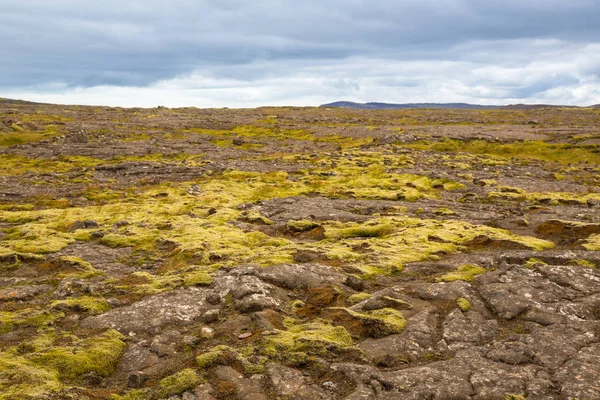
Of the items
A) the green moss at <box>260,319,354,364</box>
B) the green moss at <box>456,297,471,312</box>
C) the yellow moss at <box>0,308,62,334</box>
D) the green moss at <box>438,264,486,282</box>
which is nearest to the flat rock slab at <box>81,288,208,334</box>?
the yellow moss at <box>0,308,62,334</box>

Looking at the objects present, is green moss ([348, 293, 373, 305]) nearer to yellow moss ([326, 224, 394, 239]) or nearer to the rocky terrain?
the rocky terrain

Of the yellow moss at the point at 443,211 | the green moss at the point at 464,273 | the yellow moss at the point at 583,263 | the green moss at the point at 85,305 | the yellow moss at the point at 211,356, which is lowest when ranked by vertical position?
the yellow moss at the point at 211,356

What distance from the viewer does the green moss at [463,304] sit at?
52.8 feet

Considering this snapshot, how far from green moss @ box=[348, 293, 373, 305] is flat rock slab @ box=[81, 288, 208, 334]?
5.46m

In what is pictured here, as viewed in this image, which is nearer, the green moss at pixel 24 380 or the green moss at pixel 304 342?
the green moss at pixel 24 380

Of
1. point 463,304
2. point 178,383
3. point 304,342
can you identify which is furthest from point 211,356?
point 463,304

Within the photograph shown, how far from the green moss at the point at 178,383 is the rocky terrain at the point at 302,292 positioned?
42 mm

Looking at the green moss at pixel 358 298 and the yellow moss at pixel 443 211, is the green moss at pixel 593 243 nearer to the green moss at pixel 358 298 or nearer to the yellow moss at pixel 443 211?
the yellow moss at pixel 443 211

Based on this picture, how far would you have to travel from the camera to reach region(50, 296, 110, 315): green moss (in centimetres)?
1656

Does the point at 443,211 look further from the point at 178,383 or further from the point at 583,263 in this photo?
the point at 178,383

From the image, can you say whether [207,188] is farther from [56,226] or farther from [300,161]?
[300,161]

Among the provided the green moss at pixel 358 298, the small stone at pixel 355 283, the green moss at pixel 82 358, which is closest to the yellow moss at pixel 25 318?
the green moss at pixel 82 358

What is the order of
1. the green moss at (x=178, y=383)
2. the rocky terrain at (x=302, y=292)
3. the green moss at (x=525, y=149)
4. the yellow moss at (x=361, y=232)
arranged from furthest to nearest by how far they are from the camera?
the green moss at (x=525, y=149) < the yellow moss at (x=361, y=232) < the rocky terrain at (x=302, y=292) < the green moss at (x=178, y=383)

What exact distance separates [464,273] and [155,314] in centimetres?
1264
